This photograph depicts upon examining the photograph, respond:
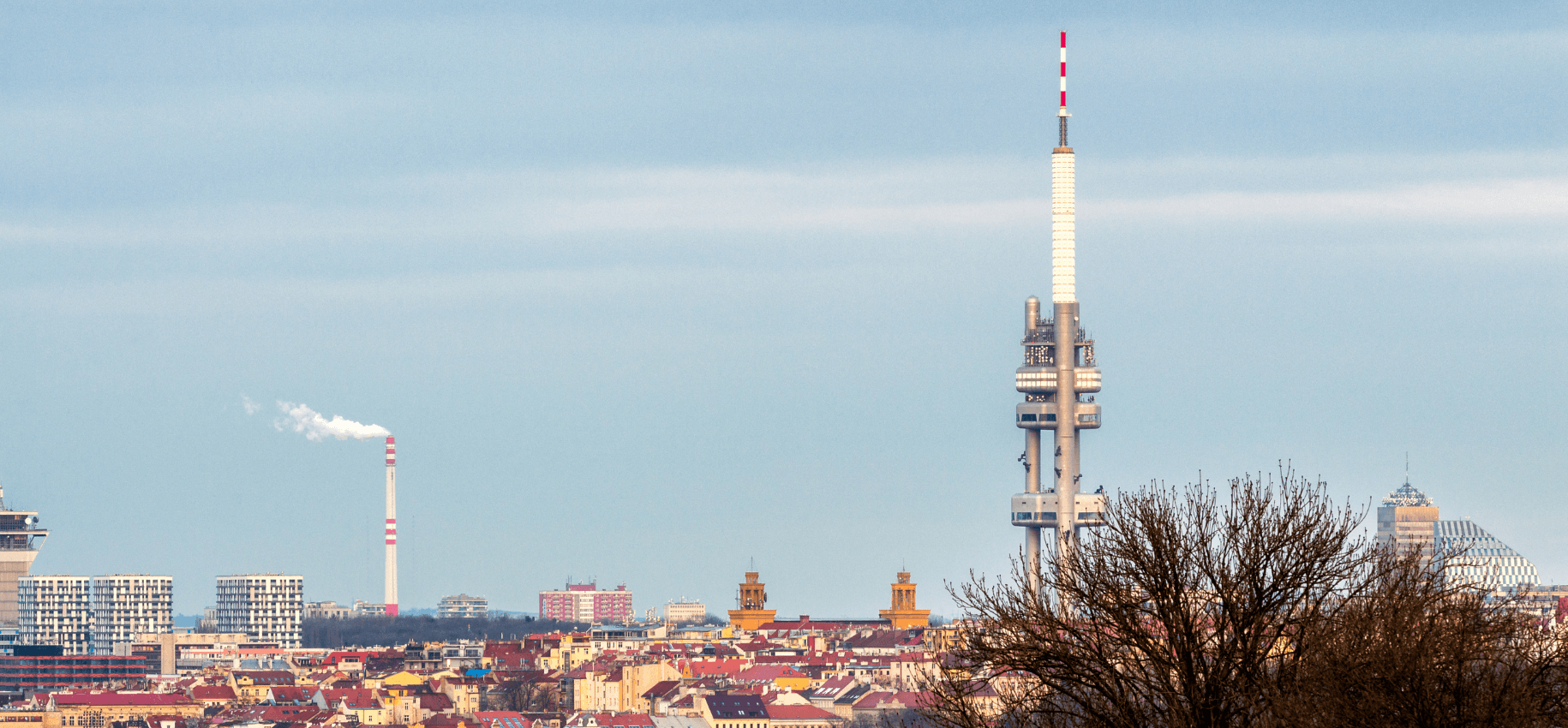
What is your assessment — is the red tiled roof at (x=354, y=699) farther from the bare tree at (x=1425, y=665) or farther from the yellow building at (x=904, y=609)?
the bare tree at (x=1425, y=665)

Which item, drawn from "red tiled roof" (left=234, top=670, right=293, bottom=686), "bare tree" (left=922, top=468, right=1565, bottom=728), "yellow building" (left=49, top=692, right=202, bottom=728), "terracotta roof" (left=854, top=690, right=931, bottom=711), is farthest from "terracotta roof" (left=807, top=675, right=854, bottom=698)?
"bare tree" (left=922, top=468, right=1565, bottom=728)

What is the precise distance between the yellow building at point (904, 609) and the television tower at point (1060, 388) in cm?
2396

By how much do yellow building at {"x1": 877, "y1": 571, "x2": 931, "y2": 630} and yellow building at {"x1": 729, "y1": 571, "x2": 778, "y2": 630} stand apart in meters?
8.26

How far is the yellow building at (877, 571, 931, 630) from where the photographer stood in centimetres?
16750

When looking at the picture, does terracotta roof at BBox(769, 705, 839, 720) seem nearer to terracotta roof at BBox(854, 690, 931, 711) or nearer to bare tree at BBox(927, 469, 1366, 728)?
terracotta roof at BBox(854, 690, 931, 711)

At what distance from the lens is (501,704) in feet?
414

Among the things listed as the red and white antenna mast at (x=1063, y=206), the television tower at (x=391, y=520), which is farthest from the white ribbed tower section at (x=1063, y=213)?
the television tower at (x=391, y=520)

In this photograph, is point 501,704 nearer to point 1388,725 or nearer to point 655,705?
point 655,705

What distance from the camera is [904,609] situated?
558ft

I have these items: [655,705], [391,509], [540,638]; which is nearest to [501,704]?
[655,705]

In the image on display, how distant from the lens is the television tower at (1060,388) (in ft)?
467

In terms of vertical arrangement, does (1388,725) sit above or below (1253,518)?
below

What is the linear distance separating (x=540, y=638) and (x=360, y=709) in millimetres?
40943

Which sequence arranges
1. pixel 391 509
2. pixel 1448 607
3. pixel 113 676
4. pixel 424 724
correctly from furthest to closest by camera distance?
pixel 391 509
pixel 113 676
pixel 424 724
pixel 1448 607
